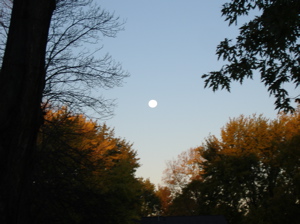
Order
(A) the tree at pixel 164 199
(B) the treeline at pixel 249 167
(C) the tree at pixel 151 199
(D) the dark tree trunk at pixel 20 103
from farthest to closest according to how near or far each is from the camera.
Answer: (C) the tree at pixel 151 199 → (A) the tree at pixel 164 199 → (B) the treeline at pixel 249 167 → (D) the dark tree trunk at pixel 20 103

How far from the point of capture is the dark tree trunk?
4.68 metres

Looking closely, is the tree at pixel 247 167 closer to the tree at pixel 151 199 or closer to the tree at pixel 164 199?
the tree at pixel 164 199

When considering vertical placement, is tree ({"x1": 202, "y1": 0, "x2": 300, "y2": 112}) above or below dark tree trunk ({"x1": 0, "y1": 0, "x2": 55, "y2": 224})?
above

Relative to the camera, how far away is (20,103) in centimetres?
487

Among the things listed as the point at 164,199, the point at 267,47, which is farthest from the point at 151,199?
the point at 267,47

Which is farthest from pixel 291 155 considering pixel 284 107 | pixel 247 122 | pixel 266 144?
pixel 284 107

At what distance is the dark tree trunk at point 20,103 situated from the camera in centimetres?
468

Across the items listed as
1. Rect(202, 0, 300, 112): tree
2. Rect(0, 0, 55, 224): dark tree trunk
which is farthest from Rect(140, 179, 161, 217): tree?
Rect(0, 0, 55, 224): dark tree trunk

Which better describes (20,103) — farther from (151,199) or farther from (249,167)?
(151,199)

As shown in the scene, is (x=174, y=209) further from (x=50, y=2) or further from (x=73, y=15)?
(x=50, y=2)

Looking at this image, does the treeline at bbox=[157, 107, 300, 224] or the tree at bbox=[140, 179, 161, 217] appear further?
the tree at bbox=[140, 179, 161, 217]

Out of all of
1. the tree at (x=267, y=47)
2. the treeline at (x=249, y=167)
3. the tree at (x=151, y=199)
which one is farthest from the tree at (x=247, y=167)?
the tree at (x=151, y=199)

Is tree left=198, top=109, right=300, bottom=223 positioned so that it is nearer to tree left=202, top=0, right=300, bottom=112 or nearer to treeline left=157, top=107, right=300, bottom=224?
treeline left=157, top=107, right=300, bottom=224

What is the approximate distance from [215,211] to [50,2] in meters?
40.0
